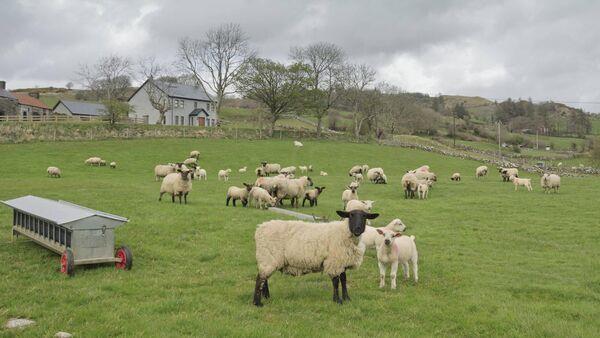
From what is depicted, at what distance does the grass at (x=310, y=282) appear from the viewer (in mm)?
8555

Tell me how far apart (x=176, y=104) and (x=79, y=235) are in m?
77.1

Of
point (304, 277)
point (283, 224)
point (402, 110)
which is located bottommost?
point (304, 277)

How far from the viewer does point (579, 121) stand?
146 meters

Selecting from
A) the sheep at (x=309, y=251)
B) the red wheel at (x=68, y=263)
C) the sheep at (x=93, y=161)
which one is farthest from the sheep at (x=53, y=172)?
the sheep at (x=309, y=251)

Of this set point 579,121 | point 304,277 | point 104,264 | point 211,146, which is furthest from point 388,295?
point 579,121

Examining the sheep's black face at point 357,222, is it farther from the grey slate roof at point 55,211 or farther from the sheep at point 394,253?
the grey slate roof at point 55,211

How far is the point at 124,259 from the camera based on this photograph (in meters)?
11.7

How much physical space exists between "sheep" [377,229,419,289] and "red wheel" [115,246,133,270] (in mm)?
6087

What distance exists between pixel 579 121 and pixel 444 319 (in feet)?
527

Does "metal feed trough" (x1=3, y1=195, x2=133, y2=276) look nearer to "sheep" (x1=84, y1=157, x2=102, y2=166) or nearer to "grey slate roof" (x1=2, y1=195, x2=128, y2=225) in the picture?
"grey slate roof" (x1=2, y1=195, x2=128, y2=225)

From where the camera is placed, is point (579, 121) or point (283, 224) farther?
point (579, 121)

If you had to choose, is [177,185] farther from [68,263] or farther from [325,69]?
[325,69]

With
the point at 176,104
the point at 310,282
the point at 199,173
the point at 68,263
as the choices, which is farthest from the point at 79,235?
the point at 176,104

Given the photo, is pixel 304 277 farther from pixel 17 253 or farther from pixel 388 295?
pixel 17 253
